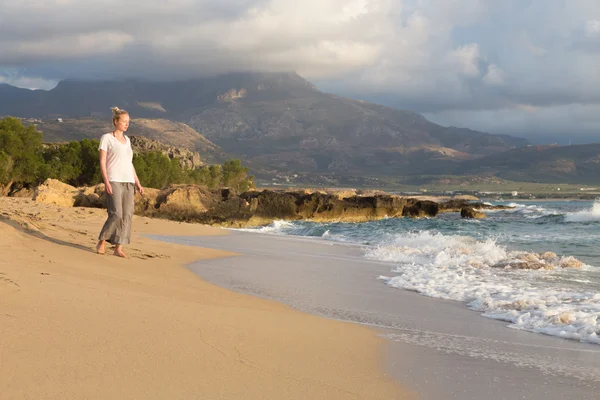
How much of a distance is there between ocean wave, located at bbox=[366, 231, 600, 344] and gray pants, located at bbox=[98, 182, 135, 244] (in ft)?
14.4

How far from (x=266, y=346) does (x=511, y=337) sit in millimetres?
2822

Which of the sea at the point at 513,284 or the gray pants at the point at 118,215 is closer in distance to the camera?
the sea at the point at 513,284

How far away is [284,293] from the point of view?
25.5ft

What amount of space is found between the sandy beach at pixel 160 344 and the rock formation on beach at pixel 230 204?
27.0 meters

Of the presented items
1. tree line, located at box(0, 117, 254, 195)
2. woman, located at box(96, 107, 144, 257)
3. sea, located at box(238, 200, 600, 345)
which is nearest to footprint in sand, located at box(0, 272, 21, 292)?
woman, located at box(96, 107, 144, 257)

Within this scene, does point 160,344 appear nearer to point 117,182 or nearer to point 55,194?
point 117,182

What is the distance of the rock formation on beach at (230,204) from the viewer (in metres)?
34.3

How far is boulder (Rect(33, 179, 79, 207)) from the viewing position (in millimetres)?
31016

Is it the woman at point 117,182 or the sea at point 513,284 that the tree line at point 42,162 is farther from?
the woman at point 117,182

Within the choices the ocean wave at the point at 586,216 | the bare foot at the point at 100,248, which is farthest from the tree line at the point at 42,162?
the bare foot at the point at 100,248

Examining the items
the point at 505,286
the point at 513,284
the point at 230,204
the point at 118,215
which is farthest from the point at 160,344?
the point at 230,204

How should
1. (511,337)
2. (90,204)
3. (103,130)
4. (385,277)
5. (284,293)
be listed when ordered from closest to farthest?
(511,337) → (284,293) → (385,277) → (90,204) → (103,130)

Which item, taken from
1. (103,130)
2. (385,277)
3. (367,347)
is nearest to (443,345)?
(367,347)

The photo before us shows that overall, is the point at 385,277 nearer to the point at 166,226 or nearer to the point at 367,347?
the point at 367,347
